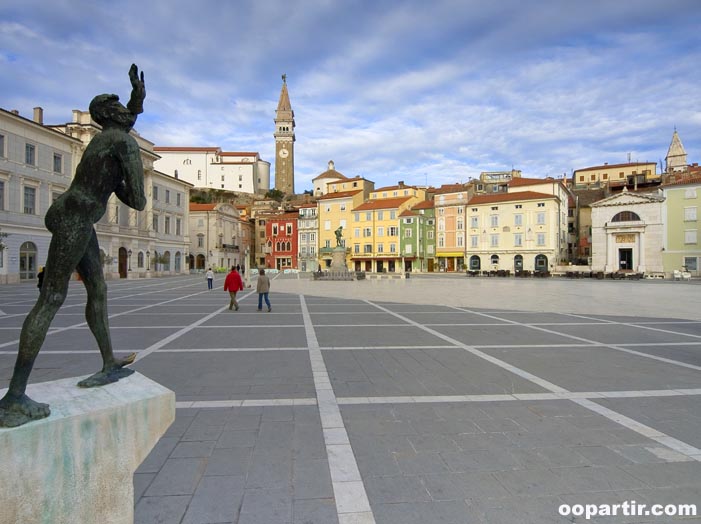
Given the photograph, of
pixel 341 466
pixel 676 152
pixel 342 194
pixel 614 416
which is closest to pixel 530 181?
pixel 342 194

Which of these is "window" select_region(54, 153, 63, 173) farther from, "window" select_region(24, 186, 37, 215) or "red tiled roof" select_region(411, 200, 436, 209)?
"red tiled roof" select_region(411, 200, 436, 209)

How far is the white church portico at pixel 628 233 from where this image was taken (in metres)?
46.4

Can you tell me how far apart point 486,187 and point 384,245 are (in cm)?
2029

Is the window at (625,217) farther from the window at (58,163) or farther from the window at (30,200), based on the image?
the window at (30,200)

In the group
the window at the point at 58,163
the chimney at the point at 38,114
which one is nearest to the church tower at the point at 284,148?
the chimney at the point at 38,114

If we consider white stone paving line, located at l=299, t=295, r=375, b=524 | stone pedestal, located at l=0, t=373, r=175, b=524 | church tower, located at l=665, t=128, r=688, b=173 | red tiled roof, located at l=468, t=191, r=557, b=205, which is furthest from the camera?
church tower, located at l=665, t=128, r=688, b=173

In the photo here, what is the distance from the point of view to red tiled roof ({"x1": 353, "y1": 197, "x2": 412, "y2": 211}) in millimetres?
64250

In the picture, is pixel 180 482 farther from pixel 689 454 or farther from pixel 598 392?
pixel 598 392

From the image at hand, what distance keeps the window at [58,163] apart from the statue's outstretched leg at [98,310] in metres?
37.8

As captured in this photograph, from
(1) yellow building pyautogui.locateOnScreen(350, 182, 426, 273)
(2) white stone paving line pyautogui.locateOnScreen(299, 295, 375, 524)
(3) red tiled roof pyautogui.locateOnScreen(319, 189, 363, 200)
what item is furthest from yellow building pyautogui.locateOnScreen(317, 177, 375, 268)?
(2) white stone paving line pyautogui.locateOnScreen(299, 295, 375, 524)

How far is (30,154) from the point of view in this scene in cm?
3117

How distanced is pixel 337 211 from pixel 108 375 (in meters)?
66.9

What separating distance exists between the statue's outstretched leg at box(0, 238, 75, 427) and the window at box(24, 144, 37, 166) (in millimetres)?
36096

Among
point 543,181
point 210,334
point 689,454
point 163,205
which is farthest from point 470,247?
point 689,454
